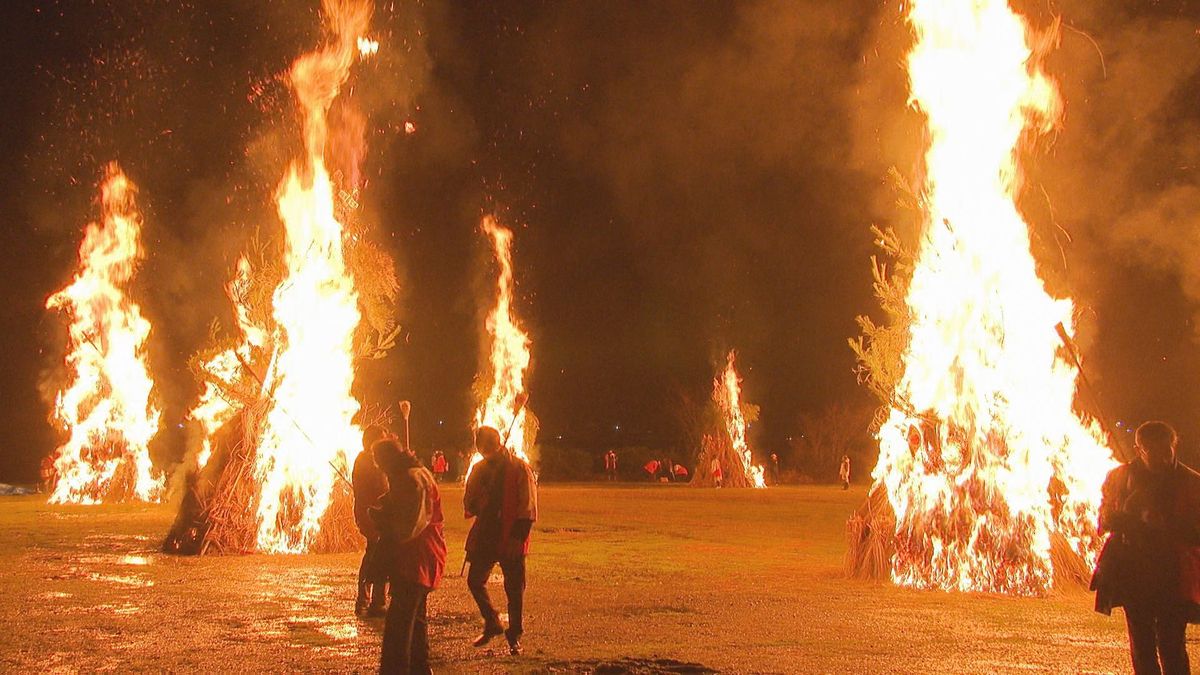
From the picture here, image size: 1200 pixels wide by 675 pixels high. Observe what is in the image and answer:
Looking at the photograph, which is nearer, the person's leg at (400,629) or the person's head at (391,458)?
the person's leg at (400,629)

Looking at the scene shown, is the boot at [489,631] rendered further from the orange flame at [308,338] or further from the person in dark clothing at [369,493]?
the orange flame at [308,338]

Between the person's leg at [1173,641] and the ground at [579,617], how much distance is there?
1.34 metres

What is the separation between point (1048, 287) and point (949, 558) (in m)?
3.14

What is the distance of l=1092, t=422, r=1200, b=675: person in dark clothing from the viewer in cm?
540

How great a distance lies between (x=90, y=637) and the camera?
25.2 ft

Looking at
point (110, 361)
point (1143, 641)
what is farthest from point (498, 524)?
point (110, 361)

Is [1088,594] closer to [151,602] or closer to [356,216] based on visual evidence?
[151,602]

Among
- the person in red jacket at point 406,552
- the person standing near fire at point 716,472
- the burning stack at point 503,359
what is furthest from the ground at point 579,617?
the person standing near fire at point 716,472

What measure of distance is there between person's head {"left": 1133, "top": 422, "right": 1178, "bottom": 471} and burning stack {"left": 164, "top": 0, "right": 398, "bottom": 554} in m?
9.89

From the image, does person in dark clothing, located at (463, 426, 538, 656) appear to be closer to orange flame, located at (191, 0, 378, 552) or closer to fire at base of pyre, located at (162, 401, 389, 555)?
fire at base of pyre, located at (162, 401, 389, 555)

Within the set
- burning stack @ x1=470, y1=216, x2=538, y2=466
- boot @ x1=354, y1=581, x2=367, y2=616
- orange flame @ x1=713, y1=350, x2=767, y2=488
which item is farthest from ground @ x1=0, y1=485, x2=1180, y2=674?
orange flame @ x1=713, y1=350, x2=767, y2=488

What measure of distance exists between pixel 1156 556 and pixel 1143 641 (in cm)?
45

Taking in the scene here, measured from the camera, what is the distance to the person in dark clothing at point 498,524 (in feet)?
24.2

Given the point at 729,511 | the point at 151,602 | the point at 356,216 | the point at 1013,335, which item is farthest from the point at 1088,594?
the point at 729,511
